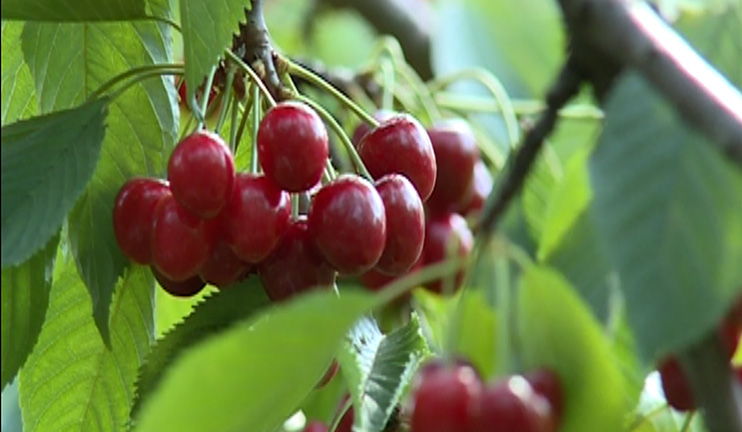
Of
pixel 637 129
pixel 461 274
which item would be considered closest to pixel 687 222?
pixel 637 129

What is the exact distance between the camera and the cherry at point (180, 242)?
910 millimetres

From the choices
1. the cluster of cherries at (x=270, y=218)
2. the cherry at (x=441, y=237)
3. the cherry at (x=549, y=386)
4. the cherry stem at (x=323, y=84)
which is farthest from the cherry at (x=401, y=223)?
the cherry at (x=441, y=237)

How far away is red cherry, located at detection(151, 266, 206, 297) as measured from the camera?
0.98 meters

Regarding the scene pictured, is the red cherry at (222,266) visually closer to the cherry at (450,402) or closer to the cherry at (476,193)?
the cherry at (450,402)

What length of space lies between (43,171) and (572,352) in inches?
16.2

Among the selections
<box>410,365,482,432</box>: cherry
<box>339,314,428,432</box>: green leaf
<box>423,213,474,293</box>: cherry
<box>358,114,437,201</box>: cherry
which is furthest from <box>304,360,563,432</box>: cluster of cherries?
<box>423,213,474,293</box>: cherry

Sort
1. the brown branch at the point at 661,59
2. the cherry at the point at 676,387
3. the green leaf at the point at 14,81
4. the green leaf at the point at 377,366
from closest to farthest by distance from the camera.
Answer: the brown branch at the point at 661,59 < the green leaf at the point at 377,366 < the cherry at the point at 676,387 < the green leaf at the point at 14,81

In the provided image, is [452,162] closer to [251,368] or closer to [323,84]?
[323,84]

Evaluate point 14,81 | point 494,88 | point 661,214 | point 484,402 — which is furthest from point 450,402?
point 494,88

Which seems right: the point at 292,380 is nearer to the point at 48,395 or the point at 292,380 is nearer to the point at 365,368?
the point at 365,368

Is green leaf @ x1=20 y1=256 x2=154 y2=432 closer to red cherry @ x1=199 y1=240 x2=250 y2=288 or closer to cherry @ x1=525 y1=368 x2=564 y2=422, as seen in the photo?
red cherry @ x1=199 y1=240 x2=250 y2=288

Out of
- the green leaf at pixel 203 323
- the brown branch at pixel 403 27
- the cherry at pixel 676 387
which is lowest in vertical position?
the brown branch at pixel 403 27

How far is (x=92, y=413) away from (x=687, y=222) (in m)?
0.62

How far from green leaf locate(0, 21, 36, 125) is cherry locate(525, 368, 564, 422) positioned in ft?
1.98
